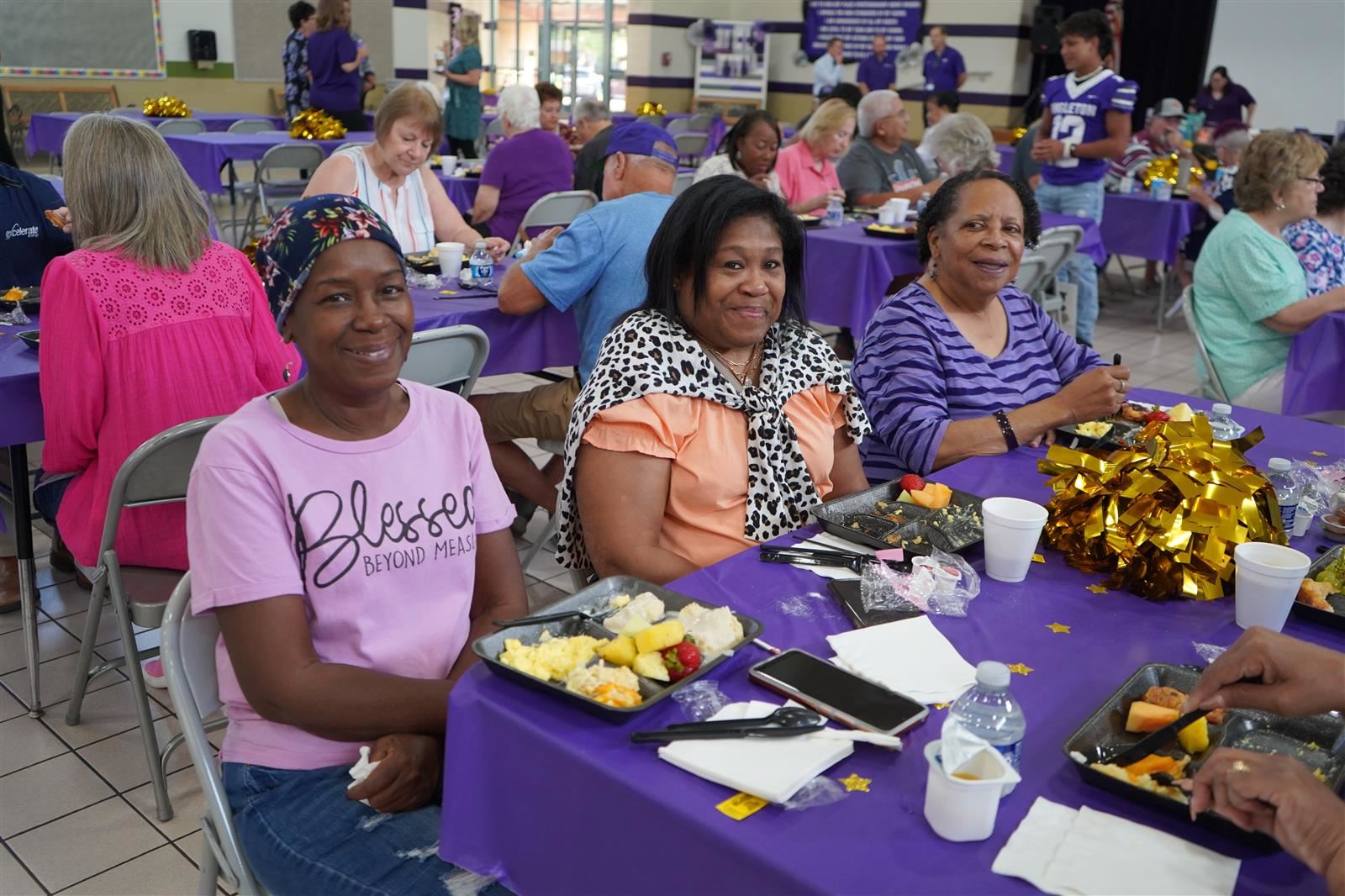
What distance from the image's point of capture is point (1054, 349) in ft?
9.61

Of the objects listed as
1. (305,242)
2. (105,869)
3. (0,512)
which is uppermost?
(305,242)

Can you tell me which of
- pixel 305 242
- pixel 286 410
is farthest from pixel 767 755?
pixel 305 242

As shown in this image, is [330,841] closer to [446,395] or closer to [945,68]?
[446,395]

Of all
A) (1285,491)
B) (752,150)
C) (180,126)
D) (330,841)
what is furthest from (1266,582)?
(180,126)

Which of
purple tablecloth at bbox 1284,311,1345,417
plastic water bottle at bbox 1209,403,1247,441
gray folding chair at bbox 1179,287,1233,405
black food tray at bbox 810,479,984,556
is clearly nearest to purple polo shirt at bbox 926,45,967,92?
gray folding chair at bbox 1179,287,1233,405

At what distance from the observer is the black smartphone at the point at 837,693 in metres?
1.25

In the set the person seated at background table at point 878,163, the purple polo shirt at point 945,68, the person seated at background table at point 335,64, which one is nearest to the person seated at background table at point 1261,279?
the person seated at background table at point 878,163

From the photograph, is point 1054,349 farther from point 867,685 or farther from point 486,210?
point 486,210

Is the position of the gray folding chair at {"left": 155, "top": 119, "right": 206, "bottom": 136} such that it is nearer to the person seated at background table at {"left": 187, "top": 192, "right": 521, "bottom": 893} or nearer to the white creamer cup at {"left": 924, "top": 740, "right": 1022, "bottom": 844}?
the person seated at background table at {"left": 187, "top": 192, "right": 521, "bottom": 893}

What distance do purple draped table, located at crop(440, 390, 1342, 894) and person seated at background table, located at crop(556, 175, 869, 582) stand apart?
31 centimetres

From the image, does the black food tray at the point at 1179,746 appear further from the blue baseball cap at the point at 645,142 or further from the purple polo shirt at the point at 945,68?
the purple polo shirt at the point at 945,68

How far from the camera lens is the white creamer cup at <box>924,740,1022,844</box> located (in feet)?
3.48

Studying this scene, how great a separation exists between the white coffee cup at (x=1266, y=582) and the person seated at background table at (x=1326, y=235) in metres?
2.83

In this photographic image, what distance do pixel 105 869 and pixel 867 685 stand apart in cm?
173
